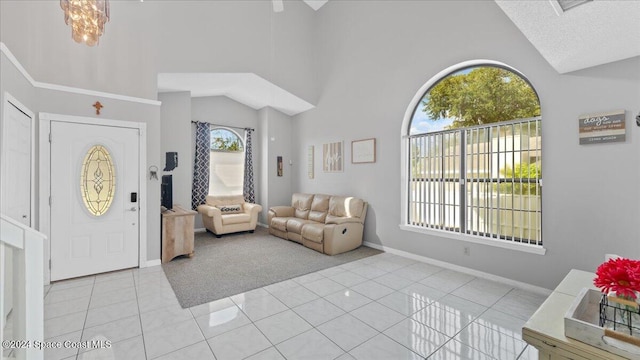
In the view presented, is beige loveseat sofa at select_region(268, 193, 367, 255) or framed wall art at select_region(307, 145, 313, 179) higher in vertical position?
framed wall art at select_region(307, 145, 313, 179)

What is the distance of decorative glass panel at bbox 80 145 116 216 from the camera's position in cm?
362

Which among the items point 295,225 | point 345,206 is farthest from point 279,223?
point 345,206

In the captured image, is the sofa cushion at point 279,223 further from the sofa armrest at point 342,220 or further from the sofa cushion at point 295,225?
the sofa armrest at point 342,220

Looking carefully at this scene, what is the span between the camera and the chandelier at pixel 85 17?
205 centimetres

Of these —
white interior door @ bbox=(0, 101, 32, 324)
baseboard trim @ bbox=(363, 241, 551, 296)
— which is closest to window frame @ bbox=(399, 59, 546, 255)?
baseboard trim @ bbox=(363, 241, 551, 296)

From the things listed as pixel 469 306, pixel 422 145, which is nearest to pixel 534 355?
pixel 469 306

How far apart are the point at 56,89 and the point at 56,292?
2.50 metres

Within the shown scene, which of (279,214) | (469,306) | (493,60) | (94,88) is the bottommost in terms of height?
(469,306)

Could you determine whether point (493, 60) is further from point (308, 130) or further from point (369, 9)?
point (308, 130)

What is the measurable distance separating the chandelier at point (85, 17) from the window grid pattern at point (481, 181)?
13.5 feet

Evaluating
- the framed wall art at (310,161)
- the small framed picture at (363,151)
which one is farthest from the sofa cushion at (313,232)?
the framed wall art at (310,161)

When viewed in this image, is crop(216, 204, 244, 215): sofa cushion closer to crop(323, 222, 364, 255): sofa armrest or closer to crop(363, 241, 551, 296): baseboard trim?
crop(323, 222, 364, 255): sofa armrest

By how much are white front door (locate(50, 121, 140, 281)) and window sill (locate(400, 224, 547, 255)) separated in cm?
422

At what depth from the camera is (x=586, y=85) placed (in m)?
2.82
